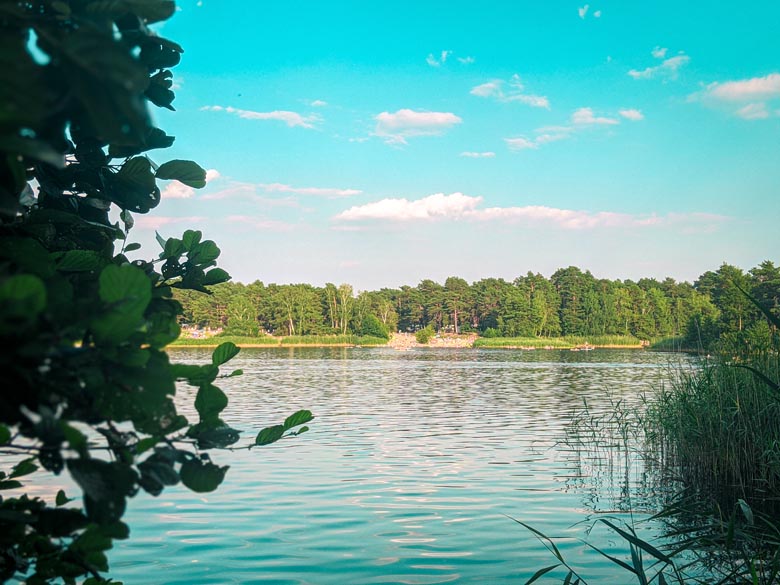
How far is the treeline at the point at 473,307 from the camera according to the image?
108375 millimetres

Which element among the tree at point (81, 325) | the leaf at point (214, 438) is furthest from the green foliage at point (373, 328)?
the leaf at point (214, 438)

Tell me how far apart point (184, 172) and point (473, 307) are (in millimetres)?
130305

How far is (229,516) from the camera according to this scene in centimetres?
968

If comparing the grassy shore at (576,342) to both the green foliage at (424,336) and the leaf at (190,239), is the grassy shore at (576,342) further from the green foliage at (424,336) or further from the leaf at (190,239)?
the leaf at (190,239)

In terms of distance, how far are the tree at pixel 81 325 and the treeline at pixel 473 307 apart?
96.4 meters

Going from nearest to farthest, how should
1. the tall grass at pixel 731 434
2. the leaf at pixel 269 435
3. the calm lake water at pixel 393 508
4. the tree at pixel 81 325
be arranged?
the tree at pixel 81 325 → the leaf at pixel 269 435 → the calm lake water at pixel 393 508 → the tall grass at pixel 731 434

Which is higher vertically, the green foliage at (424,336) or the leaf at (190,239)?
the leaf at (190,239)

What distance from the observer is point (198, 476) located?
5.17 feet

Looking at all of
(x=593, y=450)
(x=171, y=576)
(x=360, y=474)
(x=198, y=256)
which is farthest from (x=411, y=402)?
(x=198, y=256)

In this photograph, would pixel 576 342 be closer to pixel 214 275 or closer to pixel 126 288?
pixel 214 275

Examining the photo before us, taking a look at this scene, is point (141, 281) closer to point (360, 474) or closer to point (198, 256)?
point (198, 256)

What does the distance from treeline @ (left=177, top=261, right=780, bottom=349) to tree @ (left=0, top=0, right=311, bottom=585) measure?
316 ft

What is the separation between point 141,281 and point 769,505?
33.6 feet

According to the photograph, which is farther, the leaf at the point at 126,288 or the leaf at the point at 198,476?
the leaf at the point at 198,476
